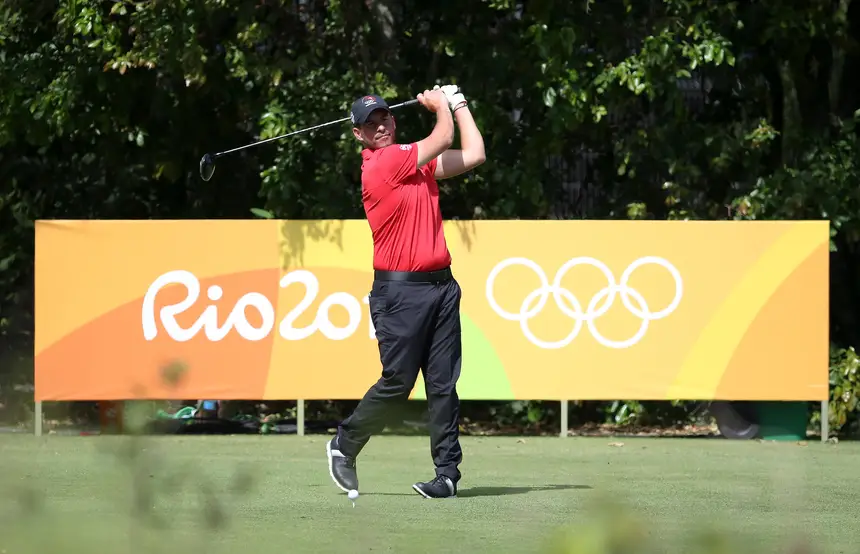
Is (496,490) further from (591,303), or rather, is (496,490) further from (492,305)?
(591,303)

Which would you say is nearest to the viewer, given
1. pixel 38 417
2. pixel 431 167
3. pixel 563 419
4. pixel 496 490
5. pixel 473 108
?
pixel 431 167

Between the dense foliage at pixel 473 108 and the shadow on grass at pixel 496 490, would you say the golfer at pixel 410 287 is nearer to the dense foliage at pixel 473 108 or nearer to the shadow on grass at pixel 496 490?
the shadow on grass at pixel 496 490

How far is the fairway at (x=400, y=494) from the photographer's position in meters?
2.17

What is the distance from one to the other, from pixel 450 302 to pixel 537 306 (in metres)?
4.04

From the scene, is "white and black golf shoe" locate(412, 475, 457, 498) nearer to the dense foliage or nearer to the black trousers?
the black trousers

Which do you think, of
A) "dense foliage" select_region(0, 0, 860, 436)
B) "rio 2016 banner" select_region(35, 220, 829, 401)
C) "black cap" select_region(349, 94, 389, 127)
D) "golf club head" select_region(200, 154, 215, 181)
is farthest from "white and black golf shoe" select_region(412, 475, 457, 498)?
"dense foliage" select_region(0, 0, 860, 436)

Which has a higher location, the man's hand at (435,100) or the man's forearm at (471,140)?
the man's hand at (435,100)

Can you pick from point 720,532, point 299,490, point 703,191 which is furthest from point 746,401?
point 720,532

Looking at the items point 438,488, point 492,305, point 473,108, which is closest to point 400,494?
point 438,488

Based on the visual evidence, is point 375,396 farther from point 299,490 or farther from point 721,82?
point 721,82

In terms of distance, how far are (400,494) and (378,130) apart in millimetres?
1718

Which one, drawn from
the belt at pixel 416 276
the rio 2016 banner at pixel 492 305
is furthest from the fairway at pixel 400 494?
the belt at pixel 416 276

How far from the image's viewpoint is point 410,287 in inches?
271

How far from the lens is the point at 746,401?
11266 mm
